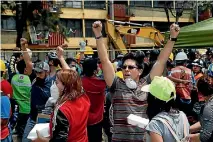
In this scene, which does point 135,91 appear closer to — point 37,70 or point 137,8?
point 37,70

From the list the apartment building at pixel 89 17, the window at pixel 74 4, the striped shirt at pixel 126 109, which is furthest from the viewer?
the window at pixel 74 4

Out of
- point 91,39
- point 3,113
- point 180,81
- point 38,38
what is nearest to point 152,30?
point 180,81

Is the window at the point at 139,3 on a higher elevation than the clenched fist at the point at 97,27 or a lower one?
higher

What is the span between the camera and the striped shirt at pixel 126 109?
165 inches

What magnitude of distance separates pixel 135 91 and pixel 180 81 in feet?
7.61

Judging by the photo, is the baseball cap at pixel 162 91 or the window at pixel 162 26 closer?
the baseball cap at pixel 162 91

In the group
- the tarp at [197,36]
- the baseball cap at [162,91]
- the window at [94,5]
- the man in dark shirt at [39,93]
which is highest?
the window at [94,5]

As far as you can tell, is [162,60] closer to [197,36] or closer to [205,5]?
[197,36]

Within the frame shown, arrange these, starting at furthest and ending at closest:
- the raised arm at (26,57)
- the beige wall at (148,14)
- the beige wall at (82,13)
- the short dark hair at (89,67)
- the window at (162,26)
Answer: the window at (162,26), the beige wall at (148,14), the beige wall at (82,13), the raised arm at (26,57), the short dark hair at (89,67)

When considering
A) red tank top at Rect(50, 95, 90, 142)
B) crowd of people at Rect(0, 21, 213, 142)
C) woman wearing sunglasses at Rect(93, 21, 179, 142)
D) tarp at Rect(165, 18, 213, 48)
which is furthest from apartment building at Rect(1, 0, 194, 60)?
red tank top at Rect(50, 95, 90, 142)

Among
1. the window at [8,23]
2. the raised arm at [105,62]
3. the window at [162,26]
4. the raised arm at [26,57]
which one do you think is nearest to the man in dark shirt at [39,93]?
the raised arm at [26,57]

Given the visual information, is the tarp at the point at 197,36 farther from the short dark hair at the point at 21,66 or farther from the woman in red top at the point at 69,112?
the woman in red top at the point at 69,112

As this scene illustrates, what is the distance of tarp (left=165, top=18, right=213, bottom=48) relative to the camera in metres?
6.24

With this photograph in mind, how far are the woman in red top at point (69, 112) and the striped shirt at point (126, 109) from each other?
1.45 ft
